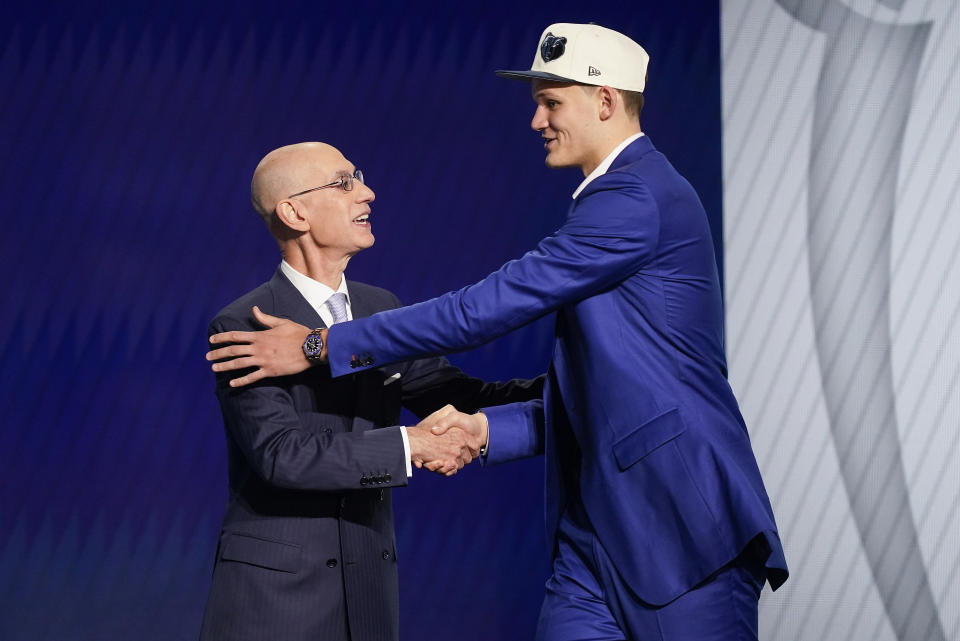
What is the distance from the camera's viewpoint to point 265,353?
2133 millimetres

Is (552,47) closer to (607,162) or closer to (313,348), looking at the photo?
(607,162)

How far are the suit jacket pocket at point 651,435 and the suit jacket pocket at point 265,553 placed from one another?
68 cm

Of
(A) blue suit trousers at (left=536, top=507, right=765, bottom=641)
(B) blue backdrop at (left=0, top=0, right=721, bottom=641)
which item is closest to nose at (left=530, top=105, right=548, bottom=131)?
(A) blue suit trousers at (left=536, top=507, right=765, bottom=641)

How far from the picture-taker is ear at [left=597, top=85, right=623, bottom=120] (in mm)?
2186

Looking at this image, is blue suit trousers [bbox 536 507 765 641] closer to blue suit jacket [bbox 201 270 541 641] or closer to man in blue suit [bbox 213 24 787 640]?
man in blue suit [bbox 213 24 787 640]

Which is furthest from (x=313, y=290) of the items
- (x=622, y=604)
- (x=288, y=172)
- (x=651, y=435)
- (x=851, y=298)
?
(x=851, y=298)

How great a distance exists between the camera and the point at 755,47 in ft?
12.5

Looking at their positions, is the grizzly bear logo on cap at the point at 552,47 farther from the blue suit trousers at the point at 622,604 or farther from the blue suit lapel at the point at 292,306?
the blue suit trousers at the point at 622,604

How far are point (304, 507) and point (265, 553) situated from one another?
0.38ft

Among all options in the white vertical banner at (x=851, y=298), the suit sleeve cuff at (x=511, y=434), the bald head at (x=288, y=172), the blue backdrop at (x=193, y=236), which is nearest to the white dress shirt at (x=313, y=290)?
the bald head at (x=288, y=172)

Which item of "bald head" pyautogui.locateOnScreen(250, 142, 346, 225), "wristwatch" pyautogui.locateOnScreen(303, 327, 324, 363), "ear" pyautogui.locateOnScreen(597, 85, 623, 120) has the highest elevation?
"ear" pyautogui.locateOnScreen(597, 85, 623, 120)

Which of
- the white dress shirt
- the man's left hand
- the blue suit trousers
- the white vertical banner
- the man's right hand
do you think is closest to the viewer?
the blue suit trousers

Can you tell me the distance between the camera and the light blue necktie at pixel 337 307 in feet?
7.86

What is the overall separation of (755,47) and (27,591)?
3020mm
